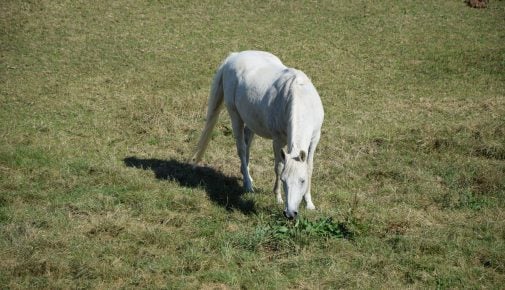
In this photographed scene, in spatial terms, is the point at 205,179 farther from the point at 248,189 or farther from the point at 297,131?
the point at 297,131

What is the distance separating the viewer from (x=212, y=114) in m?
9.81

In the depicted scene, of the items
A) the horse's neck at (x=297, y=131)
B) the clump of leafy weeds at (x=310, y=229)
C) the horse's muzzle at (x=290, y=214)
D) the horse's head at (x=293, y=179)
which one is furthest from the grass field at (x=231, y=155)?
the horse's neck at (x=297, y=131)

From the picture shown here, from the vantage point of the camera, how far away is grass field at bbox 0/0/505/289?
5.98 metres

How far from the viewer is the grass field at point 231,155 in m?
5.98

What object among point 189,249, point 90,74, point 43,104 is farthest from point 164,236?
point 90,74

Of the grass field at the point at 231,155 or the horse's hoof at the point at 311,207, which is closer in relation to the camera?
the grass field at the point at 231,155

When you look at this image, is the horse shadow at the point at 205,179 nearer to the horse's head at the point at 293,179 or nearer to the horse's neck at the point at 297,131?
the horse's head at the point at 293,179

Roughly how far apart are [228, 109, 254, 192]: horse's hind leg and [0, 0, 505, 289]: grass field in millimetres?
339

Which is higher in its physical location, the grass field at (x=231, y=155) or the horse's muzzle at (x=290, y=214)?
the horse's muzzle at (x=290, y=214)

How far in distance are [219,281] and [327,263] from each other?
1203 millimetres

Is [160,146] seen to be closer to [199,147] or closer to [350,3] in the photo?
[199,147]

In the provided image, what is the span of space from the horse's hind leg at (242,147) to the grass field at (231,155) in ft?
1.11

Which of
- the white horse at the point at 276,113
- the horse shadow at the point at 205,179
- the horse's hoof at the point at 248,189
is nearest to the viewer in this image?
the white horse at the point at 276,113

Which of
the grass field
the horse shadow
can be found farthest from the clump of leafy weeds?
the horse shadow
